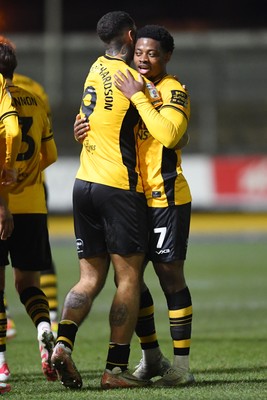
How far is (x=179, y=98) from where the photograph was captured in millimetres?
6309

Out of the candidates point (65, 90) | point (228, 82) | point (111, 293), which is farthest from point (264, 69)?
point (111, 293)

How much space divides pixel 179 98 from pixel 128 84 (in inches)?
13.1

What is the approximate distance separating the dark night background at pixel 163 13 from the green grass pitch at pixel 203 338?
38.6 feet

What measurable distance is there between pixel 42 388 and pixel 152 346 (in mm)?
819

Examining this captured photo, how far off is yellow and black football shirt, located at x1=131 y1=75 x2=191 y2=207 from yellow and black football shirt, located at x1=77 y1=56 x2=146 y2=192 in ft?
0.26

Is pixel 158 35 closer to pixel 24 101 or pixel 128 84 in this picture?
pixel 128 84

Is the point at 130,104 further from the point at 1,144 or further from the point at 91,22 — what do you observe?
the point at 91,22

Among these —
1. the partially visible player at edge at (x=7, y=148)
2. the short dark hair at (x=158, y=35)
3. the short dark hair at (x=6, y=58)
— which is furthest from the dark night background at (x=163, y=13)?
the partially visible player at edge at (x=7, y=148)

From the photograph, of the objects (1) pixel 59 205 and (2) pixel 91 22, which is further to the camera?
(2) pixel 91 22

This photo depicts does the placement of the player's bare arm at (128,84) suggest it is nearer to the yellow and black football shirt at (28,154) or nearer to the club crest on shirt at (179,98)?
the club crest on shirt at (179,98)

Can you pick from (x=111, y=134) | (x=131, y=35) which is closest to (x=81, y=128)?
(x=111, y=134)

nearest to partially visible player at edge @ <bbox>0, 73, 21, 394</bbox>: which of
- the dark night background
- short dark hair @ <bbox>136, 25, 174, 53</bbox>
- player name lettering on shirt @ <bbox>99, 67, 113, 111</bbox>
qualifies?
player name lettering on shirt @ <bbox>99, 67, 113, 111</bbox>

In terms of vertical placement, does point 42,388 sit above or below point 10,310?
above

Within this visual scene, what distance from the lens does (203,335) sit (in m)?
9.59
